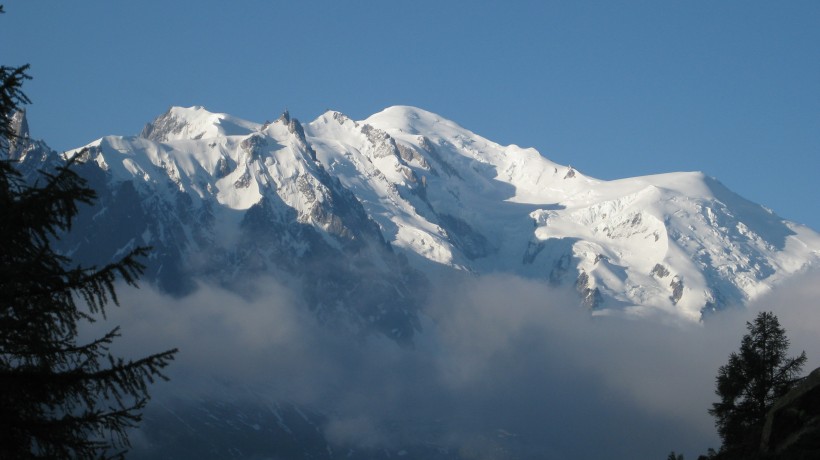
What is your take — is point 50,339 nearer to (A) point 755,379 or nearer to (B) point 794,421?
(B) point 794,421

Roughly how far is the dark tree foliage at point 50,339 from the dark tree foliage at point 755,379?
3811 cm

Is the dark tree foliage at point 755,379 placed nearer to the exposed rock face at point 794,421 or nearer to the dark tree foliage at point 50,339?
the exposed rock face at point 794,421

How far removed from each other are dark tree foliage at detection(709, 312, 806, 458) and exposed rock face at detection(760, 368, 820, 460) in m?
10.3

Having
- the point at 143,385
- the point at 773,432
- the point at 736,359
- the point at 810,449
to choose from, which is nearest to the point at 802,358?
the point at 736,359

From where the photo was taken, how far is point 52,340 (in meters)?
16.0

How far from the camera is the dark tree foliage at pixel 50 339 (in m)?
15.6

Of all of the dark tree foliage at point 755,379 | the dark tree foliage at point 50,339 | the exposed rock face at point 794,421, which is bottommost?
the dark tree foliage at point 50,339

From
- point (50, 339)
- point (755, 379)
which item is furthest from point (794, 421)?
point (50, 339)

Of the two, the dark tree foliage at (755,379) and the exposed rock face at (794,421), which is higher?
the dark tree foliage at (755,379)

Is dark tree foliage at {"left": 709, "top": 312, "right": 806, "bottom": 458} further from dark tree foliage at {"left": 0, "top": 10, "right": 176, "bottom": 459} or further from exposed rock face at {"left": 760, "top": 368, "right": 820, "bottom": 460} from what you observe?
dark tree foliage at {"left": 0, "top": 10, "right": 176, "bottom": 459}

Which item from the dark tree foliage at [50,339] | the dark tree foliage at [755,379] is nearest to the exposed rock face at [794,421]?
the dark tree foliage at [755,379]

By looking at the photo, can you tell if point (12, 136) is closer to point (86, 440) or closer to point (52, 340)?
point (52, 340)

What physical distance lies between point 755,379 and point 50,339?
4000 centimetres

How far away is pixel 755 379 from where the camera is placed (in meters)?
49.8
